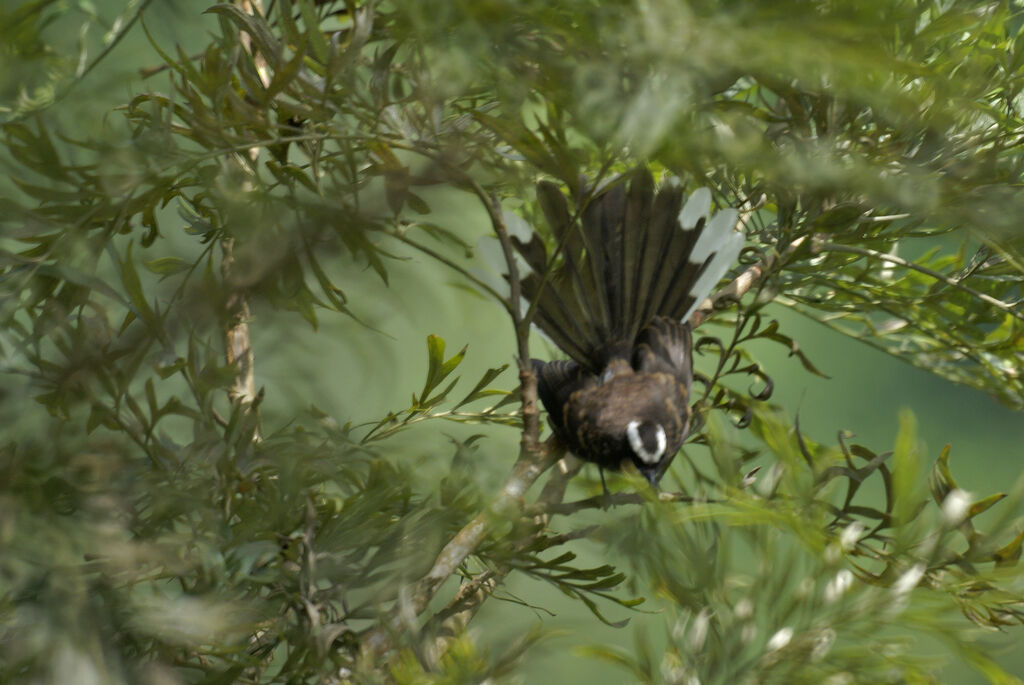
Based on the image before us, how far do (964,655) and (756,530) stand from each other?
0.23ft

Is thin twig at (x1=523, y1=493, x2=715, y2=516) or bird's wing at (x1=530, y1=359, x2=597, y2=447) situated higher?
thin twig at (x1=523, y1=493, x2=715, y2=516)

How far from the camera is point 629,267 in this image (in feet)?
1.78

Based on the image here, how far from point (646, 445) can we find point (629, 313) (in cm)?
8

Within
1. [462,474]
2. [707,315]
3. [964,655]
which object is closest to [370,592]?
[462,474]

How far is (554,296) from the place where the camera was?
1.70 feet

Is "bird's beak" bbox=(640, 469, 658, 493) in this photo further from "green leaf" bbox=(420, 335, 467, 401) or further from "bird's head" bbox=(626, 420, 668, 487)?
"green leaf" bbox=(420, 335, 467, 401)

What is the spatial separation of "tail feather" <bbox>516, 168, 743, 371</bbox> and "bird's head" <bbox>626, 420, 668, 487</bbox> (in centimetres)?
Result: 5

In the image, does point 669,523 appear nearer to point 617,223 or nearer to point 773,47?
point 773,47

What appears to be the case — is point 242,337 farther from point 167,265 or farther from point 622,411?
point 622,411

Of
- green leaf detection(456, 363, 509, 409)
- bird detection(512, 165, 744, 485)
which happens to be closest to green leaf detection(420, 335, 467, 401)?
green leaf detection(456, 363, 509, 409)

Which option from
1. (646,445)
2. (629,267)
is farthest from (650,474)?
(629,267)

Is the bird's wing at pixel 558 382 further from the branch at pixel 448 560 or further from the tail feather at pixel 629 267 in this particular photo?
the branch at pixel 448 560

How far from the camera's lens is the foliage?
8.9 inches

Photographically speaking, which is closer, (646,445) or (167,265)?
(167,265)
